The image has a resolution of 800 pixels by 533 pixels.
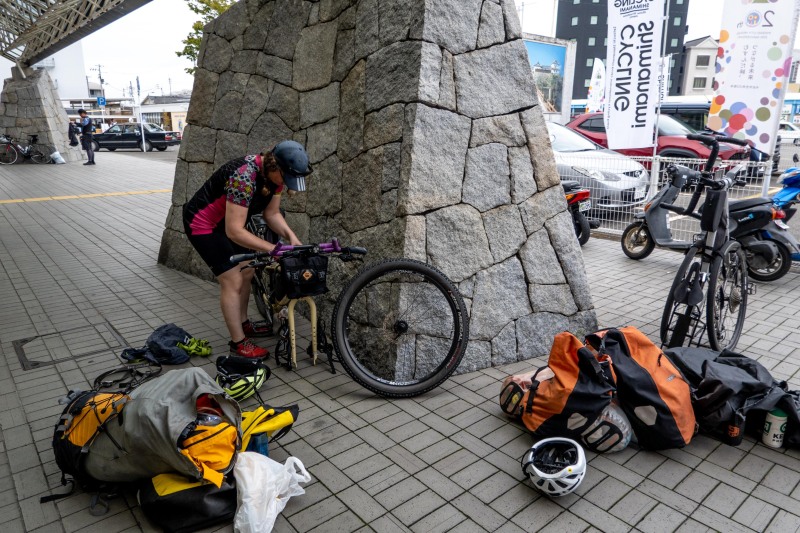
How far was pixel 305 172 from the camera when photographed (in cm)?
381

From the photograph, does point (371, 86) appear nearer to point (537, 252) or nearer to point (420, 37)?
point (420, 37)

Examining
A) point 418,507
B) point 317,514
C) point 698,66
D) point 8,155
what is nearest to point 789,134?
point 418,507

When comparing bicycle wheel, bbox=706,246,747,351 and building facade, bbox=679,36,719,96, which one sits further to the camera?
building facade, bbox=679,36,719,96

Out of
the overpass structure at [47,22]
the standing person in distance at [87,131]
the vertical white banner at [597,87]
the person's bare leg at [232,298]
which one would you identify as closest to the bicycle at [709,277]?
the person's bare leg at [232,298]

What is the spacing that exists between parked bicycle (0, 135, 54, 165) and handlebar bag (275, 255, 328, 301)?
21.9 meters

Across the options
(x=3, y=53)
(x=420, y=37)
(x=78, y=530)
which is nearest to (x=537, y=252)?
(x=420, y=37)

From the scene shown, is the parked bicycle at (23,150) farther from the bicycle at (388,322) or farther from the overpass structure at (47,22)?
the bicycle at (388,322)

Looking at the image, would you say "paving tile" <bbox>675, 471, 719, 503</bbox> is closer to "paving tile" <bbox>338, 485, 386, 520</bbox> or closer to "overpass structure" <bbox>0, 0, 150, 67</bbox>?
"paving tile" <bbox>338, 485, 386, 520</bbox>

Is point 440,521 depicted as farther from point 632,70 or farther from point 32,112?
point 32,112

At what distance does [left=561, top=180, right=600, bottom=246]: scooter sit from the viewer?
7.55 m

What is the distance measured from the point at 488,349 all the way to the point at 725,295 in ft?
6.38

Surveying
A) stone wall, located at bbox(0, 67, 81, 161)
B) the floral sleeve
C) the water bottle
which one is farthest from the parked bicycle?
the water bottle

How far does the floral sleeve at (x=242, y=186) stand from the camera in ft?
12.6

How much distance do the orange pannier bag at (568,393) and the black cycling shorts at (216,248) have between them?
7.66 ft
